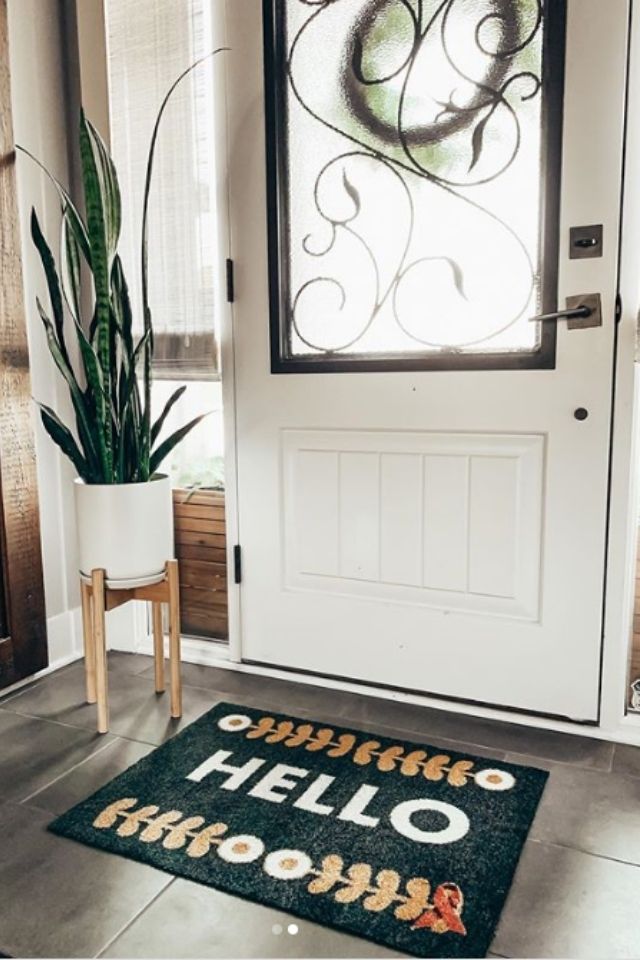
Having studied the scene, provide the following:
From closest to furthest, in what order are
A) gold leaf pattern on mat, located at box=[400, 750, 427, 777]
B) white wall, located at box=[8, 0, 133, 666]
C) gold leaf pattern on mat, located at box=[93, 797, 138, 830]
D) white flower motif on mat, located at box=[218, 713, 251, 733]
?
gold leaf pattern on mat, located at box=[93, 797, 138, 830] → gold leaf pattern on mat, located at box=[400, 750, 427, 777] → white flower motif on mat, located at box=[218, 713, 251, 733] → white wall, located at box=[8, 0, 133, 666]

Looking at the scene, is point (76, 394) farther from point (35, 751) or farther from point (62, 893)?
point (62, 893)

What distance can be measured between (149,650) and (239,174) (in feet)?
5.14

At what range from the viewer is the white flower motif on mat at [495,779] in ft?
5.73

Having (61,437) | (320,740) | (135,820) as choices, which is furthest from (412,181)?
(135,820)

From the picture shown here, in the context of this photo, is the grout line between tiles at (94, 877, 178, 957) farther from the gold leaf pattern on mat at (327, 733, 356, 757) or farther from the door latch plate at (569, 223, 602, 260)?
the door latch plate at (569, 223, 602, 260)

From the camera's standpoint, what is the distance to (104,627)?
2014 millimetres

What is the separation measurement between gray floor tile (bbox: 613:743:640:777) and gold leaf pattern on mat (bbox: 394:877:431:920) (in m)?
0.67

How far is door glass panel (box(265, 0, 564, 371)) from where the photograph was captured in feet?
6.24

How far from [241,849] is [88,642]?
0.88 m

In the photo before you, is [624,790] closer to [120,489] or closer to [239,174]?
[120,489]

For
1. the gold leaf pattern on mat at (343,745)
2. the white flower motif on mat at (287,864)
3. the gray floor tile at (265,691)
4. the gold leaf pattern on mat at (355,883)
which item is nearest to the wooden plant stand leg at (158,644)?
the gray floor tile at (265,691)

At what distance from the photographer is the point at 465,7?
190cm

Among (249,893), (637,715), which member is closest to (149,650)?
(249,893)

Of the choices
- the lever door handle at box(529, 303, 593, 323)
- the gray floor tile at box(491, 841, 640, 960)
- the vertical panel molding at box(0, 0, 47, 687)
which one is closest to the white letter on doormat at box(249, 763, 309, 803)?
the gray floor tile at box(491, 841, 640, 960)
